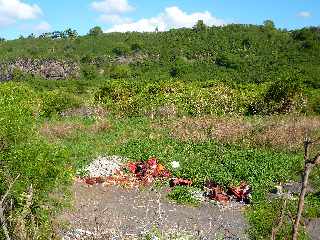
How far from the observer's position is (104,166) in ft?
67.7

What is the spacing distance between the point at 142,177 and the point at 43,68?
69.3 meters

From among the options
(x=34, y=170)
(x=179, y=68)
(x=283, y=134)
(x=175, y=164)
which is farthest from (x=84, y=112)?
(x=179, y=68)

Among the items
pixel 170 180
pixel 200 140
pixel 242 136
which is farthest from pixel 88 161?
pixel 242 136

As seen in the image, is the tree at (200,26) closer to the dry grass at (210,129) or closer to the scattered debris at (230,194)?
the dry grass at (210,129)

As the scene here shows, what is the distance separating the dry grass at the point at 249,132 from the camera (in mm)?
23984

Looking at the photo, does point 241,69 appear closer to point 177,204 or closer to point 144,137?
point 144,137

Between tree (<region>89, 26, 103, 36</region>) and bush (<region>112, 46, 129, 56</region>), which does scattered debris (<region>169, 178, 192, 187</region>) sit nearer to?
bush (<region>112, 46, 129, 56</region>)

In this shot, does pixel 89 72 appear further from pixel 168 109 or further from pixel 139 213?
pixel 139 213

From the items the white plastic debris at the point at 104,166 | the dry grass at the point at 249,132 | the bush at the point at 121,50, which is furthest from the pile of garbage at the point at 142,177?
the bush at the point at 121,50

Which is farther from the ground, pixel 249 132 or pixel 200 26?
pixel 200 26

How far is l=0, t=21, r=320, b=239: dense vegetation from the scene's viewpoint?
10.6 metres

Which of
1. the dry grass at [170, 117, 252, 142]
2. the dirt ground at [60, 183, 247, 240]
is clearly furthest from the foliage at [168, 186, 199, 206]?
the dry grass at [170, 117, 252, 142]

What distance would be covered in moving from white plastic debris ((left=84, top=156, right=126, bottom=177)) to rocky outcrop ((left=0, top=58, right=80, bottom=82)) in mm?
61779

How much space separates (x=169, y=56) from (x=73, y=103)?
128 ft
